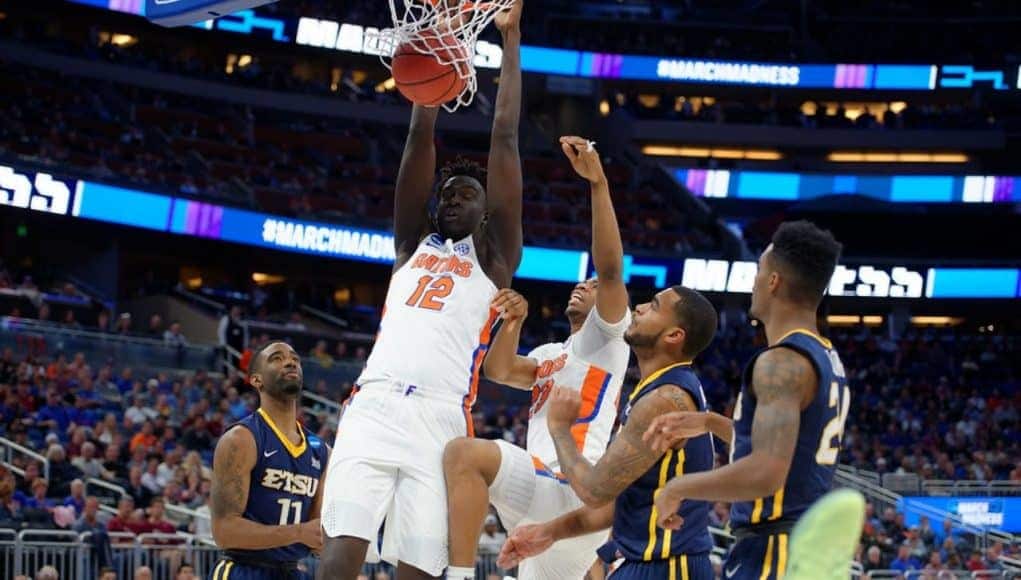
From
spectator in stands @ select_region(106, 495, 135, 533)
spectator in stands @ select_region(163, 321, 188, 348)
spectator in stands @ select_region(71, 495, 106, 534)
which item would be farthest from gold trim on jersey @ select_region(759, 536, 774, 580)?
spectator in stands @ select_region(163, 321, 188, 348)

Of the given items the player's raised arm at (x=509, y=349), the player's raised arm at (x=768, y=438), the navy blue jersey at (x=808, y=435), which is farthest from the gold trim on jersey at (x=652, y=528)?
the player's raised arm at (x=509, y=349)

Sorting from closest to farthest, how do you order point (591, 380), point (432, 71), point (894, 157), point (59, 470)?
point (432, 71), point (591, 380), point (59, 470), point (894, 157)

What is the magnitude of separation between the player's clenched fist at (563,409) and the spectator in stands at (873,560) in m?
12.6

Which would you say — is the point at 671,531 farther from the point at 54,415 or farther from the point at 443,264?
the point at 54,415

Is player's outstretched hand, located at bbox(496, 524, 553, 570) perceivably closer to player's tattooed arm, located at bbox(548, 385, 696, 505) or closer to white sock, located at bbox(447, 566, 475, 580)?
white sock, located at bbox(447, 566, 475, 580)

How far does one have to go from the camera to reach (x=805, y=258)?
4.76m

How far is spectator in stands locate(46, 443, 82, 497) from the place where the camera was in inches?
579

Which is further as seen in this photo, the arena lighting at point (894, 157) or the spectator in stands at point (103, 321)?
the arena lighting at point (894, 157)

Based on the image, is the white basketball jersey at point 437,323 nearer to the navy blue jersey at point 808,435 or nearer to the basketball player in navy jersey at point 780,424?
the basketball player in navy jersey at point 780,424

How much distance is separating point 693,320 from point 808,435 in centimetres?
110

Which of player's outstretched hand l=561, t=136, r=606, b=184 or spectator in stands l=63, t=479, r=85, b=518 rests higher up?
player's outstretched hand l=561, t=136, r=606, b=184

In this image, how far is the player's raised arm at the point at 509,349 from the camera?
6193 millimetres

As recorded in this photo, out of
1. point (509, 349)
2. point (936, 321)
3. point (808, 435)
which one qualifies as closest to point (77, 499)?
point (509, 349)

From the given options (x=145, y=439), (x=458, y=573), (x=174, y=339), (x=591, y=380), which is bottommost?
(x=145, y=439)
